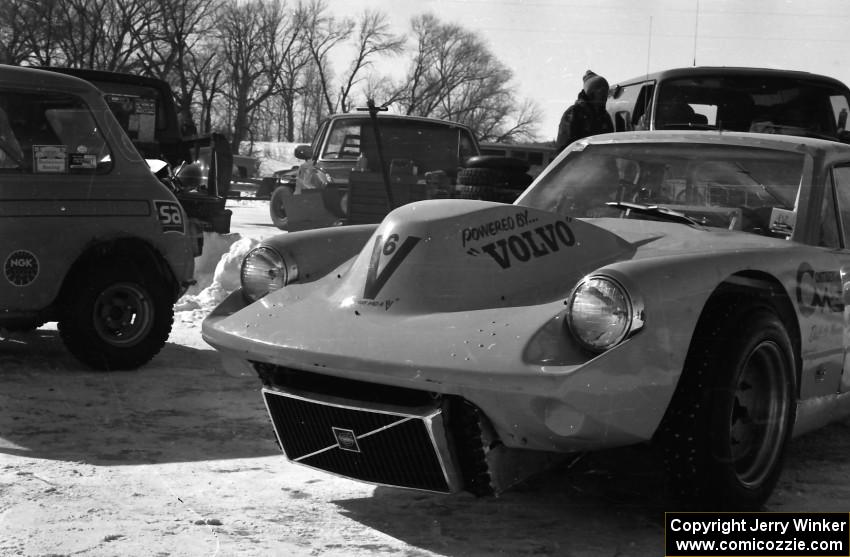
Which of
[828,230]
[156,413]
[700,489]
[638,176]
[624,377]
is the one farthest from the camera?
[156,413]

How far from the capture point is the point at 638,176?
4742 mm

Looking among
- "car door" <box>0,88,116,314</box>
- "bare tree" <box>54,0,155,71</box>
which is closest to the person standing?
"car door" <box>0,88,116,314</box>

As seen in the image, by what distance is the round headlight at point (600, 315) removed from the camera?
3.12 metres

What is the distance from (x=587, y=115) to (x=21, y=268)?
3.75 metres

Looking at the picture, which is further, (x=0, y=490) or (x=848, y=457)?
(x=848, y=457)

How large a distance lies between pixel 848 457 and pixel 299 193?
996 centimetres

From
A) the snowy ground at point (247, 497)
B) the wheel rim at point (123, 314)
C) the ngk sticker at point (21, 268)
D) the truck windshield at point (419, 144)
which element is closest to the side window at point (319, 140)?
the truck windshield at point (419, 144)

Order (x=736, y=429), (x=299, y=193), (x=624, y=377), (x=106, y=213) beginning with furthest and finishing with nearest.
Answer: (x=299, y=193)
(x=106, y=213)
(x=736, y=429)
(x=624, y=377)

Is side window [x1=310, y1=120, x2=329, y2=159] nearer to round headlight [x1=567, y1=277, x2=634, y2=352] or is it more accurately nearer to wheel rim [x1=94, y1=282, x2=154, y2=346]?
wheel rim [x1=94, y1=282, x2=154, y2=346]

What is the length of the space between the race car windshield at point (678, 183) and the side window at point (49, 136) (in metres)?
2.63

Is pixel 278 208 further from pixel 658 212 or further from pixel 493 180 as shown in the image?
pixel 658 212

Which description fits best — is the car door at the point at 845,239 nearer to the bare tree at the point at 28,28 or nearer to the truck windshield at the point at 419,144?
the truck windshield at the point at 419,144

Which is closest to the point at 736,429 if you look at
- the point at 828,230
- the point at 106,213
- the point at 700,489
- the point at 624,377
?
the point at 700,489

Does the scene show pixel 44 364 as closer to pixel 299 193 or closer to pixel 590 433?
pixel 590 433
